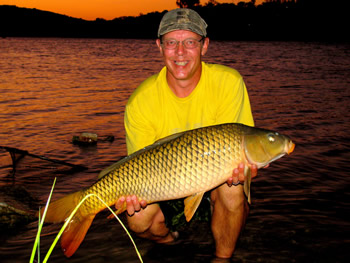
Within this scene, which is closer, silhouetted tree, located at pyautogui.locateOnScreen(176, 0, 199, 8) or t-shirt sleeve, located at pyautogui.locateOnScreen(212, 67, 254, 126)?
t-shirt sleeve, located at pyautogui.locateOnScreen(212, 67, 254, 126)

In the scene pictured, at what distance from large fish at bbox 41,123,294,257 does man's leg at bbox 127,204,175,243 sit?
528mm

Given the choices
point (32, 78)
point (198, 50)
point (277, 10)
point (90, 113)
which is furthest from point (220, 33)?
point (198, 50)

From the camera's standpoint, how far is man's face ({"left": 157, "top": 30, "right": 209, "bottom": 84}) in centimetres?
301

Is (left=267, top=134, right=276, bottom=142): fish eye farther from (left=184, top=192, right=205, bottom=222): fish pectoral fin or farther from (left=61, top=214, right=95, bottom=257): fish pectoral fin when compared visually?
(left=61, top=214, right=95, bottom=257): fish pectoral fin

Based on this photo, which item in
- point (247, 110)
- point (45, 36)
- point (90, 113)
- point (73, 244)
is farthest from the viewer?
point (45, 36)

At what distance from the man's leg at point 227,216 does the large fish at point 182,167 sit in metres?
0.32

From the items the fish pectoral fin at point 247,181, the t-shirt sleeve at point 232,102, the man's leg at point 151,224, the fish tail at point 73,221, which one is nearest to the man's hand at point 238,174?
the fish pectoral fin at point 247,181

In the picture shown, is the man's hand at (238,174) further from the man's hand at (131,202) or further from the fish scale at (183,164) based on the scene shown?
the man's hand at (131,202)

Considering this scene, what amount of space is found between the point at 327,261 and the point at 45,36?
10993 cm

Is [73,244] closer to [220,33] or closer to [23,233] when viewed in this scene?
[23,233]

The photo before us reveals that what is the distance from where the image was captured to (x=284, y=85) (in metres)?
14.2

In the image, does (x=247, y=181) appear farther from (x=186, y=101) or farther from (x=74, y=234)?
(x=74, y=234)

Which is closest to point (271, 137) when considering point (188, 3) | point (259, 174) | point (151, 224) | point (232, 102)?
point (232, 102)

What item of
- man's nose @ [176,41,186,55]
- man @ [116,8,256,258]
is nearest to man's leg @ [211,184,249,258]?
man @ [116,8,256,258]
